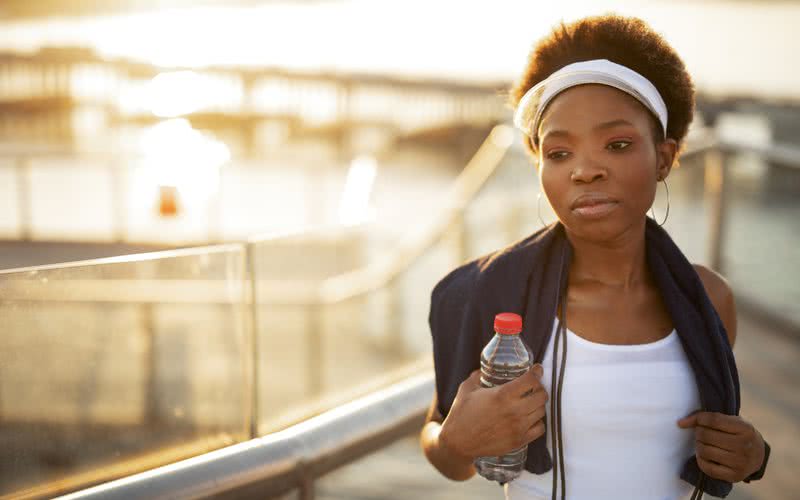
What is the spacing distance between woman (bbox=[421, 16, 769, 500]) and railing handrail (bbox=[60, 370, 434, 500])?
152mm

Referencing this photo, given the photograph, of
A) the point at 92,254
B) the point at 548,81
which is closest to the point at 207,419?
the point at 548,81

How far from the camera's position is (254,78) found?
33062mm

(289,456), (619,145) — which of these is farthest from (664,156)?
(289,456)

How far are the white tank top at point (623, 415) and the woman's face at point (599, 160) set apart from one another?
201mm

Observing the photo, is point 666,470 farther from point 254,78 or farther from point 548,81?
point 254,78

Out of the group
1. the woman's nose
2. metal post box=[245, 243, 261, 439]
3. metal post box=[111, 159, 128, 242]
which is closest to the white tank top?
the woman's nose

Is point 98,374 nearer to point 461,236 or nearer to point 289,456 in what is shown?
point 289,456

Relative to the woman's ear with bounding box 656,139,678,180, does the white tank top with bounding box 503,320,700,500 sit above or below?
below

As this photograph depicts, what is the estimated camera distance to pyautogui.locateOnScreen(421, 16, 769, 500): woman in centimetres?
122

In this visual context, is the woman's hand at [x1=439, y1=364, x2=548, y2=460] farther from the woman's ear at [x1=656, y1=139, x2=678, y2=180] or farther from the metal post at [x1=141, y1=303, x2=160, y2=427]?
the metal post at [x1=141, y1=303, x2=160, y2=427]

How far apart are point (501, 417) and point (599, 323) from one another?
27 centimetres

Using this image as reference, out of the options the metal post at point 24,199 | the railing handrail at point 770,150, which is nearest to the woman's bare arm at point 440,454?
the railing handrail at point 770,150

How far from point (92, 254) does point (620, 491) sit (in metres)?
6.15

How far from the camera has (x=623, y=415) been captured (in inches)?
49.2
